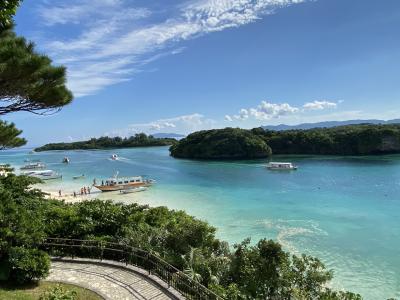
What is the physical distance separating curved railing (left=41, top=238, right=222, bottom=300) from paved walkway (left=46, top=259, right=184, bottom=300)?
0.38 meters

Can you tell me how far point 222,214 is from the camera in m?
36.0

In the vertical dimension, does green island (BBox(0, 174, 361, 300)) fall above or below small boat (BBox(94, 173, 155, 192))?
above

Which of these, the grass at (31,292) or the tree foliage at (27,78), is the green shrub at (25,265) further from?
the tree foliage at (27,78)

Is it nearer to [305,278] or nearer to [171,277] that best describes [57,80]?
[171,277]

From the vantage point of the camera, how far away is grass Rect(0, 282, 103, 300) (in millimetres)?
10211

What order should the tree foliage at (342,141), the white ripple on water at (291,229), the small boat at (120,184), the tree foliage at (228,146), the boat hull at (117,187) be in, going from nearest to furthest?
the white ripple on water at (291,229)
the boat hull at (117,187)
the small boat at (120,184)
the tree foliage at (342,141)
the tree foliage at (228,146)

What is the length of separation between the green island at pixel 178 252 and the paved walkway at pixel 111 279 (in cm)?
124

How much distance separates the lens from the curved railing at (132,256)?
1116 cm

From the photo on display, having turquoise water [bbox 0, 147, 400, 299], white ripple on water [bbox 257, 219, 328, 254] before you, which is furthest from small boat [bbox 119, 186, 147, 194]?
white ripple on water [bbox 257, 219, 328, 254]

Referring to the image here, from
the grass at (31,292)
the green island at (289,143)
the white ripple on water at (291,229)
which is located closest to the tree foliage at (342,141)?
the green island at (289,143)

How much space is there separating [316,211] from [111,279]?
29518 mm

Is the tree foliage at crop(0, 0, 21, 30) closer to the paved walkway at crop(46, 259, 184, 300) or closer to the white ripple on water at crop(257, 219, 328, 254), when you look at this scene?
the paved walkway at crop(46, 259, 184, 300)

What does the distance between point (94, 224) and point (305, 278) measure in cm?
993

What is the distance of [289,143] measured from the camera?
4820 inches
